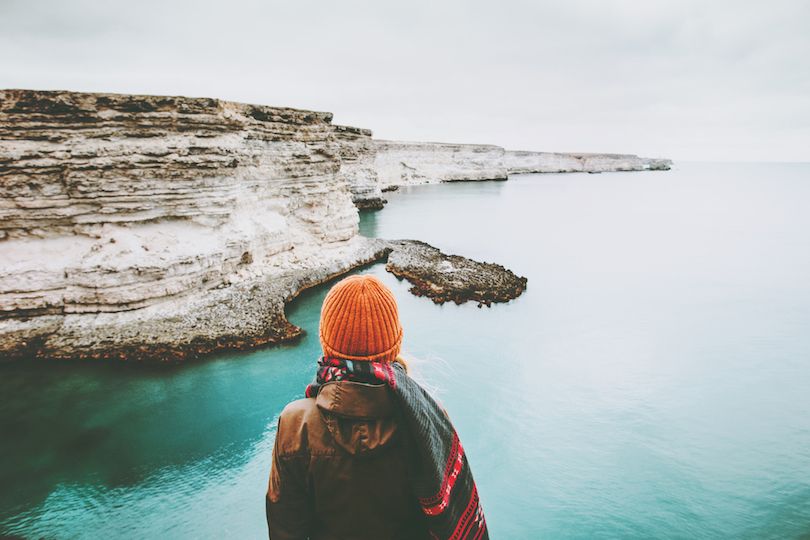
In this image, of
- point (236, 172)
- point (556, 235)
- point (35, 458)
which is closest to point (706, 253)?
point (556, 235)

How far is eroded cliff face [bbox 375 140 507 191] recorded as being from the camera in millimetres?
58375

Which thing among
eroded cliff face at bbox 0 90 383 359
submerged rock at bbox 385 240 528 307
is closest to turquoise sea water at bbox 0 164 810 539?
submerged rock at bbox 385 240 528 307

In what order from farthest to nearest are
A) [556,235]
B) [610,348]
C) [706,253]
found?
[556,235] < [706,253] < [610,348]

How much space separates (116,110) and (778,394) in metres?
17.1

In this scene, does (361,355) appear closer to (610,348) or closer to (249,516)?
(249,516)

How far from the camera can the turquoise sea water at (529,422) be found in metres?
5.71

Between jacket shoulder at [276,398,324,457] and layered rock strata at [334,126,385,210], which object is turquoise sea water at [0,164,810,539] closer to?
jacket shoulder at [276,398,324,457]

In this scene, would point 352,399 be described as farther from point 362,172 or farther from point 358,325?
point 362,172

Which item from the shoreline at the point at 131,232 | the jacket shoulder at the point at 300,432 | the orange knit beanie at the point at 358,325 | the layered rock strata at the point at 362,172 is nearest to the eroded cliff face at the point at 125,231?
the shoreline at the point at 131,232

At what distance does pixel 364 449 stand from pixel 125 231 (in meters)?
11.6

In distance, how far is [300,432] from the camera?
143 cm

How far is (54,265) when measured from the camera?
9516 millimetres

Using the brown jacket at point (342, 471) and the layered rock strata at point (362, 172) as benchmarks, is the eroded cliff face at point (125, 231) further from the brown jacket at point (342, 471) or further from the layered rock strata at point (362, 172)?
the layered rock strata at point (362, 172)

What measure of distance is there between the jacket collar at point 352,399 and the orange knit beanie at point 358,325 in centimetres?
16
